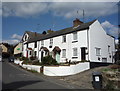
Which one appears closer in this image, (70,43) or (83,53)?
(83,53)

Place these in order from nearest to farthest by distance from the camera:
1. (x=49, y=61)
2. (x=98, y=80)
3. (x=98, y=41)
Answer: (x=98, y=80)
(x=49, y=61)
(x=98, y=41)

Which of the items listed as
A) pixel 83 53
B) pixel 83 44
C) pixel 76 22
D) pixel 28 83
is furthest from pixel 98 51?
pixel 28 83

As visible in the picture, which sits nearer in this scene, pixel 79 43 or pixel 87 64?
pixel 87 64

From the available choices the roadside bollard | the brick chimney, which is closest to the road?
the roadside bollard

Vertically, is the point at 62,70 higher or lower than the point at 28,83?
higher

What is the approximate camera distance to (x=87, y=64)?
18984 millimetres

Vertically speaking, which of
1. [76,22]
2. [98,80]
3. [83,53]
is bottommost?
[98,80]

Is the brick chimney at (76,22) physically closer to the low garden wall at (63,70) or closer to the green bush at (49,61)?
the low garden wall at (63,70)

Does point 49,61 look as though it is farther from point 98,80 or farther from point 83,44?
point 98,80

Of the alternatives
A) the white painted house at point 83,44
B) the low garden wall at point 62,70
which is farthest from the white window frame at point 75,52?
the low garden wall at point 62,70

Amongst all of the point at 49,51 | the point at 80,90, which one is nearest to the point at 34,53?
the point at 49,51

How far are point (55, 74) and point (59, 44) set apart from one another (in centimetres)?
876

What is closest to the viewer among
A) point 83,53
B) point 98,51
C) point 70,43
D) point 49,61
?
point 49,61

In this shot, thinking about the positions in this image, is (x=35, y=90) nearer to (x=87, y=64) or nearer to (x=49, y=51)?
(x=87, y=64)
